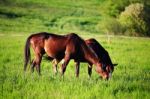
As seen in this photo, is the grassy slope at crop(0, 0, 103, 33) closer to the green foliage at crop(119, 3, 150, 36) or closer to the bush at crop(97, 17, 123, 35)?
the bush at crop(97, 17, 123, 35)

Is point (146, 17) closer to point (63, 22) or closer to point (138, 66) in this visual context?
point (63, 22)

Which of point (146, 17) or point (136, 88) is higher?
point (136, 88)

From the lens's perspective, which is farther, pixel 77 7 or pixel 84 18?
pixel 77 7

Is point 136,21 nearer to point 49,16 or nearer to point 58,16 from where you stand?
point 58,16

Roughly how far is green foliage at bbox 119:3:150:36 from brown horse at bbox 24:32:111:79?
4561cm

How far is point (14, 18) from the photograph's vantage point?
234ft

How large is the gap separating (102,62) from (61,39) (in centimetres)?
169

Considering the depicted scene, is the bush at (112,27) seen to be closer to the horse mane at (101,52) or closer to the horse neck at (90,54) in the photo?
the horse mane at (101,52)

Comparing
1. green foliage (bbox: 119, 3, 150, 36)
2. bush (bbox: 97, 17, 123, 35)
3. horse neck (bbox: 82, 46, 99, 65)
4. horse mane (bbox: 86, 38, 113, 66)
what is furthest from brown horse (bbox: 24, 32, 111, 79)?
bush (bbox: 97, 17, 123, 35)

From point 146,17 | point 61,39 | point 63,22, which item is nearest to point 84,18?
point 63,22

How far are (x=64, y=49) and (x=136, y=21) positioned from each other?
46.7 m

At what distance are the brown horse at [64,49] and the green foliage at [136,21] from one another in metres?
45.6

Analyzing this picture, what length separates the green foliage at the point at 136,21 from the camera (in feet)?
188

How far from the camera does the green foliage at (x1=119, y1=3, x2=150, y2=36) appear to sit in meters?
57.4
